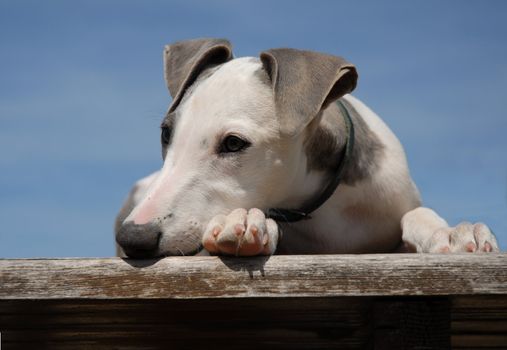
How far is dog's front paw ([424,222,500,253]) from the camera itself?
358 cm

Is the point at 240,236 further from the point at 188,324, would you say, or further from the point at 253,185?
the point at 253,185

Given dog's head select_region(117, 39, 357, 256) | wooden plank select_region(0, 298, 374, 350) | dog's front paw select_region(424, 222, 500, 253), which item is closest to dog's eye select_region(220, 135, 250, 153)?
dog's head select_region(117, 39, 357, 256)

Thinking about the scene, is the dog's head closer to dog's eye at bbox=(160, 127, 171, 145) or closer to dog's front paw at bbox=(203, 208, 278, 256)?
dog's eye at bbox=(160, 127, 171, 145)

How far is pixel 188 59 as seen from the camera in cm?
464

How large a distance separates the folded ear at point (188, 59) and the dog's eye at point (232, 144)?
0.55 m

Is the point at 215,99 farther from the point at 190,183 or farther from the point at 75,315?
the point at 75,315

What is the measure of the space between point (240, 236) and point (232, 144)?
803 millimetres

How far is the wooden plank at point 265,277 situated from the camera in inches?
112

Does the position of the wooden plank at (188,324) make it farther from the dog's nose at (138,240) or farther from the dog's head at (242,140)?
the dog's head at (242,140)

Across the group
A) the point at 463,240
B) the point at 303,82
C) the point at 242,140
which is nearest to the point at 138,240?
the point at 242,140

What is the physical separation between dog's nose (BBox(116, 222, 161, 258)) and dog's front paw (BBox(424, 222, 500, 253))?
4.46 feet

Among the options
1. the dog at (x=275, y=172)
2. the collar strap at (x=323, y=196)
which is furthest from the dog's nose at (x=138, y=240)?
the collar strap at (x=323, y=196)

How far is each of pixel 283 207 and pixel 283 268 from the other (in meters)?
1.25

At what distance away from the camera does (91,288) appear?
9.40 feet
